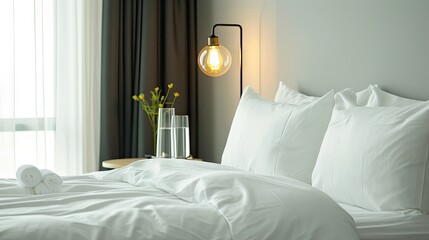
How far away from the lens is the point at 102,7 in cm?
471

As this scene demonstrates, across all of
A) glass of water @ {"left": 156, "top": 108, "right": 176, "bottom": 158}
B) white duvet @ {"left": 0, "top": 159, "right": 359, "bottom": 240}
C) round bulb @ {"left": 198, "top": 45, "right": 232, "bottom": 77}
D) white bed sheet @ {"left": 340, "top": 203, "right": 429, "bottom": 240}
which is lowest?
white bed sheet @ {"left": 340, "top": 203, "right": 429, "bottom": 240}

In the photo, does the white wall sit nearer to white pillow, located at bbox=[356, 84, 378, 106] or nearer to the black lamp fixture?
the black lamp fixture

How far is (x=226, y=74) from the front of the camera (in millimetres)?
4539

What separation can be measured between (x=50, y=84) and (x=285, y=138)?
2212mm

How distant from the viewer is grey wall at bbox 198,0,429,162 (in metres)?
2.76

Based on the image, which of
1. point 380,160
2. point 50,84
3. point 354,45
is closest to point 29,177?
point 380,160

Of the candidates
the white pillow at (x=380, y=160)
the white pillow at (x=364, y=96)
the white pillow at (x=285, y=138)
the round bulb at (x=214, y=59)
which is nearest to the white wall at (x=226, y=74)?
the round bulb at (x=214, y=59)

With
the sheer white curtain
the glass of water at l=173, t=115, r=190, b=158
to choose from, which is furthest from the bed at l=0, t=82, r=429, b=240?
the sheer white curtain

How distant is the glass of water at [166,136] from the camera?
389 cm

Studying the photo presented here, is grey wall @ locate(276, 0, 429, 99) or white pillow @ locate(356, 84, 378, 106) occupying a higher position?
grey wall @ locate(276, 0, 429, 99)

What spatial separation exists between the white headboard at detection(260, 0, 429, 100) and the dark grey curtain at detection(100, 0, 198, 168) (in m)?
1.00

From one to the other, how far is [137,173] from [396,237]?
3.91ft

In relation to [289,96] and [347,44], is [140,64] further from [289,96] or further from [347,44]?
[347,44]

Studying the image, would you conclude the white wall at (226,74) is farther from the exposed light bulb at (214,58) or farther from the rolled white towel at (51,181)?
the rolled white towel at (51,181)
